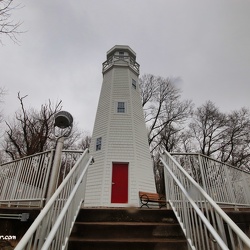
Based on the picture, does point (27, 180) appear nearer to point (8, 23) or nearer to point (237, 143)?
point (8, 23)

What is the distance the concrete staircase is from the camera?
2506 mm

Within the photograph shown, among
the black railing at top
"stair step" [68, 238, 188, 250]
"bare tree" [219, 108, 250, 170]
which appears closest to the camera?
"stair step" [68, 238, 188, 250]

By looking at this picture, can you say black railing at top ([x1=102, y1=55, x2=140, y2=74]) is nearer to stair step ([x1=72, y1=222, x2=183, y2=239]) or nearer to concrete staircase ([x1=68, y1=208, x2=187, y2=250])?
concrete staircase ([x1=68, y1=208, x2=187, y2=250])

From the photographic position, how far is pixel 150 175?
853 centimetres

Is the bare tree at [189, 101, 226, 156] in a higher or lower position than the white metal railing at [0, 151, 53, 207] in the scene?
higher

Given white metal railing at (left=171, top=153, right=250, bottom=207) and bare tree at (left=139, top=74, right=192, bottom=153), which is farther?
bare tree at (left=139, top=74, right=192, bottom=153)

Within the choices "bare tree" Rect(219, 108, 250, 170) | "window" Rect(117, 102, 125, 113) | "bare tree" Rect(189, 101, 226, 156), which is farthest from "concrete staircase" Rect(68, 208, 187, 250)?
"bare tree" Rect(219, 108, 250, 170)

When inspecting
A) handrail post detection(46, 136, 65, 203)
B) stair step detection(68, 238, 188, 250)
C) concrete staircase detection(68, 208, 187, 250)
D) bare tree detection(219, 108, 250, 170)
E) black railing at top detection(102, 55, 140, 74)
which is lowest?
stair step detection(68, 238, 188, 250)

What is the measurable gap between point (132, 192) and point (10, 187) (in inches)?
185

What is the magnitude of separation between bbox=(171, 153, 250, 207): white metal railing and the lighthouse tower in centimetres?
373

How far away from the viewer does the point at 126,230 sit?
109 inches

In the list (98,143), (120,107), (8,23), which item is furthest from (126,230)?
(120,107)

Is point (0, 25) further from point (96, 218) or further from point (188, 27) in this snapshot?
point (188, 27)

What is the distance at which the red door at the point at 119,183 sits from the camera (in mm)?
7416
